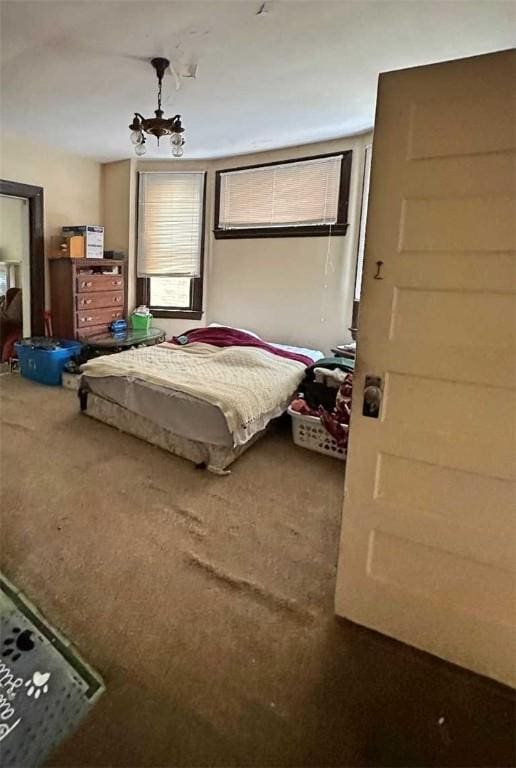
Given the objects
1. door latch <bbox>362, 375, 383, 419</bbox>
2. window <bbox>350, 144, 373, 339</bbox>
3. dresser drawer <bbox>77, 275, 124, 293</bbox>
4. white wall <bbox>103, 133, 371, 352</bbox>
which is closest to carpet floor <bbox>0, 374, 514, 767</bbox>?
door latch <bbox>362, 375, 383, 419</bbox>

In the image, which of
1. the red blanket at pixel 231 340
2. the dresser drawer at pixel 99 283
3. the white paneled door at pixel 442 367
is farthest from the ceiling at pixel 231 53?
the red blanket at pixel 231 340

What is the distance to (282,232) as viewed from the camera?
4.52 m

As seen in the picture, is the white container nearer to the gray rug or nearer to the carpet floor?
the carpet floor

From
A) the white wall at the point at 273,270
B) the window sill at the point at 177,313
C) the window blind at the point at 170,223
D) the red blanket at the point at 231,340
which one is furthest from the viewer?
the window sill at the point at 177,313

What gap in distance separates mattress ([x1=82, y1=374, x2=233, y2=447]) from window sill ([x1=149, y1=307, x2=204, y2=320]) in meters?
2.14

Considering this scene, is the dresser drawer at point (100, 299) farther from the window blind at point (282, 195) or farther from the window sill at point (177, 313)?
the window blind at point (282, 195)

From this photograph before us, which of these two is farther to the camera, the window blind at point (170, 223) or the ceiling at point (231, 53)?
the window blind at point (170, 223)

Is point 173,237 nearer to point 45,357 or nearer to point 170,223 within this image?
point 170,223

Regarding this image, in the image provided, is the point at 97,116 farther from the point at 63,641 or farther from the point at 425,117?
the point at 63,641

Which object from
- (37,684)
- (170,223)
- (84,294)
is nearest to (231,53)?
(170,223)

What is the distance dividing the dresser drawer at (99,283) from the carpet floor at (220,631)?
8.32ft

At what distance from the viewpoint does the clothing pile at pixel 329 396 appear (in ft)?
9.66

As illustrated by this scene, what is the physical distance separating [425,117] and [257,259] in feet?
12.0

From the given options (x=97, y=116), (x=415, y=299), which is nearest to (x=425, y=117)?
(x=415, y=299)
